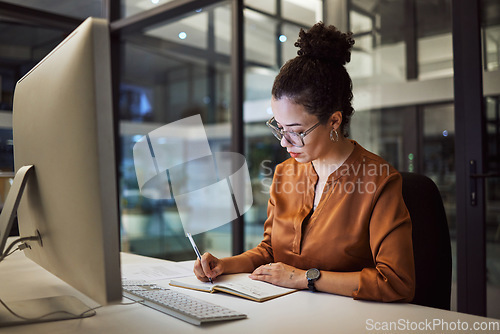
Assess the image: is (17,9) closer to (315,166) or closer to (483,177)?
(315,166)

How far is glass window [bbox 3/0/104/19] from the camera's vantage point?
331 cm

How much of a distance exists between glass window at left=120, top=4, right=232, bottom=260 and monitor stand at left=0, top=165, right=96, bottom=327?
2345 millimetres

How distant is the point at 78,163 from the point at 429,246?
1.07m

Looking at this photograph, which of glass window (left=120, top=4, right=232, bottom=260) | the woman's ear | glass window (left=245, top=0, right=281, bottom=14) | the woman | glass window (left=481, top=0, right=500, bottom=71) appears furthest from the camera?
glass window (left=120, top=4, right=232, bottom=260)

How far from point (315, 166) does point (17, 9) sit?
2870 millimetres

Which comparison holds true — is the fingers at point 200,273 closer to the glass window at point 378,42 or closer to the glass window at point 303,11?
the glass window at point 378,42

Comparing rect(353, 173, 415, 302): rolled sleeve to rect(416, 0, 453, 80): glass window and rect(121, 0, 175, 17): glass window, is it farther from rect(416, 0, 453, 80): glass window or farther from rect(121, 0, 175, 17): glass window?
rect(121, 0, 175, 17): glass window

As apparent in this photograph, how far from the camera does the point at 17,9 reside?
3.23 m

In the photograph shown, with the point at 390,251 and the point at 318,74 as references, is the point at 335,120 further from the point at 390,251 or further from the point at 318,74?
the point at 390,251

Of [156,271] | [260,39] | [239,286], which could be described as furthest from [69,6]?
[239,286]

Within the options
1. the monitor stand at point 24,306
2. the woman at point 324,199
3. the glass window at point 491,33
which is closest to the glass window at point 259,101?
the glass window at point 491,33

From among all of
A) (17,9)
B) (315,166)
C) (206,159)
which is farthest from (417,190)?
(17,9)

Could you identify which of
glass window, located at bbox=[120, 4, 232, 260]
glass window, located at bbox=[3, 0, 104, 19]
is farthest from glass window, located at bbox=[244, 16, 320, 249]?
glass window, located at bbox=[3, 0, 104, 19]

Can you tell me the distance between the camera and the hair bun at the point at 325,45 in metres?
1.38
